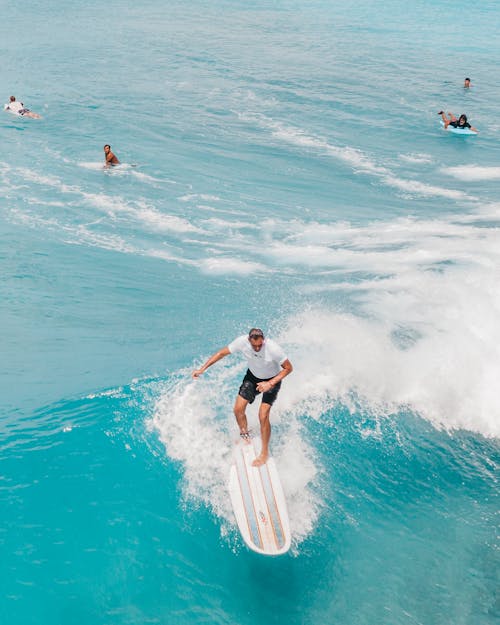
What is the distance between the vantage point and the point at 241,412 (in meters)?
9.94

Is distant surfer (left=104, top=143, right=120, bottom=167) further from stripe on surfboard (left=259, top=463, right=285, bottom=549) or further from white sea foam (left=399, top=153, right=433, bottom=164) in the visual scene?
stripe on surfboard (left=259, top=463, right=285, bottom=549)

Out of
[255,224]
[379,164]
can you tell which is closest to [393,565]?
[255,224]

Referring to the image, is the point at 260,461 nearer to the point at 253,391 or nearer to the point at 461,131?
the point at 253,391

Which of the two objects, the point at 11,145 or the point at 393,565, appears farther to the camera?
the point at 11,145

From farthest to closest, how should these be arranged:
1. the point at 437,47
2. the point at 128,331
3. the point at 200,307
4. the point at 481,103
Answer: the point at 437,47 → the point at 481,103 → the point at 200,307 → the point at 128,331

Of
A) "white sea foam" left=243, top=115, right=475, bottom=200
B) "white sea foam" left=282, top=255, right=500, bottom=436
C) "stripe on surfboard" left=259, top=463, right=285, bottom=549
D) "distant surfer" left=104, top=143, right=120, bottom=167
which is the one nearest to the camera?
"stripe on surfboard" left=259, top=463, right=285, bottom=549

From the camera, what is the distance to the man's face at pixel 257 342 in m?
8.94

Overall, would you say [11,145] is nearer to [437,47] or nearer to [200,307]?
[200,307]

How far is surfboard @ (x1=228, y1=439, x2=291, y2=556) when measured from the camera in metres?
8.51

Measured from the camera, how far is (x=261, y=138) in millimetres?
29719

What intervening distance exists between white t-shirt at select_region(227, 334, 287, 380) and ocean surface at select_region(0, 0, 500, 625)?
1807 mm

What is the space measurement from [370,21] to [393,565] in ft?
237

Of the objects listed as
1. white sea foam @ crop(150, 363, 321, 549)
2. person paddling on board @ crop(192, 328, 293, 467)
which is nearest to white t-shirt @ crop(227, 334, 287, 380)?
person paddling on board @ crop(192, 328, 293, 467)

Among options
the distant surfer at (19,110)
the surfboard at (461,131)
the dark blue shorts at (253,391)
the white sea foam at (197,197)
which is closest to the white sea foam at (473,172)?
the surfboard at (461,131)
